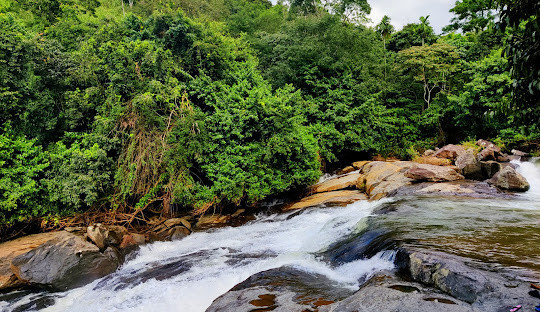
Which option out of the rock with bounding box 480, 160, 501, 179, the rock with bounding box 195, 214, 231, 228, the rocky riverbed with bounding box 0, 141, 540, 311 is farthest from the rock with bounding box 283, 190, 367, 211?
the rock with bounding box 480, 160, 501, 179

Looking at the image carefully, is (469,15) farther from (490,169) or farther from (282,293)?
(282,293)

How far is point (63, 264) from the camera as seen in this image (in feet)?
23.0

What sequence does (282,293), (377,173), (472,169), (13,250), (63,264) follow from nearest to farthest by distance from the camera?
(282,293) → (63,264) → (13,250) → (472,169) → (377,173)

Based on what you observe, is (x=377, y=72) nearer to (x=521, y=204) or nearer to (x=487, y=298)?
(x=521, y=204)

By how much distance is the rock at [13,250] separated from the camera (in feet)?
23.0

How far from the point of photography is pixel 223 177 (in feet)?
33.2

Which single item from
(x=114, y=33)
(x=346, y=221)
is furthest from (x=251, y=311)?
(x=114, y=33)

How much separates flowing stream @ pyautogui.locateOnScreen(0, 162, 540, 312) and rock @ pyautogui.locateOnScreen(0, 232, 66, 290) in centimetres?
35

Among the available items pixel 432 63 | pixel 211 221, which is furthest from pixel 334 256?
pixel 432 63

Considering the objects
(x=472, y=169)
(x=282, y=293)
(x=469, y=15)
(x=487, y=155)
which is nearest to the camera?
(x=282, y=293)

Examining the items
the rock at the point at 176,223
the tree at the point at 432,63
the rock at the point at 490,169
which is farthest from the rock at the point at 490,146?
the rock at the point at 176,223

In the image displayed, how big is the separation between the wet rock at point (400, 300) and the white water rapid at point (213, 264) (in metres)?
1.00

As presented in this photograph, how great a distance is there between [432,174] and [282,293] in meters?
8.48

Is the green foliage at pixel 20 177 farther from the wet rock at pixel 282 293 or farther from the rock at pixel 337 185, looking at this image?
the rock at pixel 337 185
